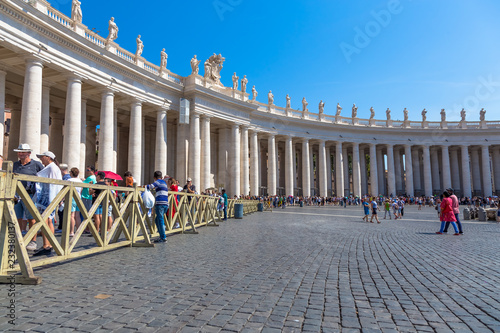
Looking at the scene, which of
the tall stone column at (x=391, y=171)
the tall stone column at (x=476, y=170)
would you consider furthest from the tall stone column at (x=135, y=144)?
the tall stone column at (x=476, y=170)

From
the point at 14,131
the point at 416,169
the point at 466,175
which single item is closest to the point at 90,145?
the point at 14,131

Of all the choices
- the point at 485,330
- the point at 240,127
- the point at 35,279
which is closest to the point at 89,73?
the point at 240,127

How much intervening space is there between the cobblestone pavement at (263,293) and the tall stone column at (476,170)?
62.4 metres

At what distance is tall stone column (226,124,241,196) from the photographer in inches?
1484

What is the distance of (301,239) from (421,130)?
174ft

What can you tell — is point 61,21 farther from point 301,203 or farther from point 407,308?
point 301,203

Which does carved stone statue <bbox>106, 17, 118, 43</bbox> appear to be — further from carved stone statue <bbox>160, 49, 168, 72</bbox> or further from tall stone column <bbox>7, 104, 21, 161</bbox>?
tall stone column <bbox>7, 104, 21, 161</bbox>

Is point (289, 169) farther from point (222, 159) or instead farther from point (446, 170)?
point (446, 170)

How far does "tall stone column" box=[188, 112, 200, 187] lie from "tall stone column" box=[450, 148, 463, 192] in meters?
50.7

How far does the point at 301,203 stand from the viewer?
43656mm

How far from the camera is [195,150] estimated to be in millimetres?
32719

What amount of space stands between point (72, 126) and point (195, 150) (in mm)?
12288

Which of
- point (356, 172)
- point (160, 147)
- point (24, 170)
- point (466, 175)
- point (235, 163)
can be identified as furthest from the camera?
point (466, 175)

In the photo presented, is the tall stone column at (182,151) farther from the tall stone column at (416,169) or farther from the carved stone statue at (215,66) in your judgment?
the tall stone column at (416,169)
